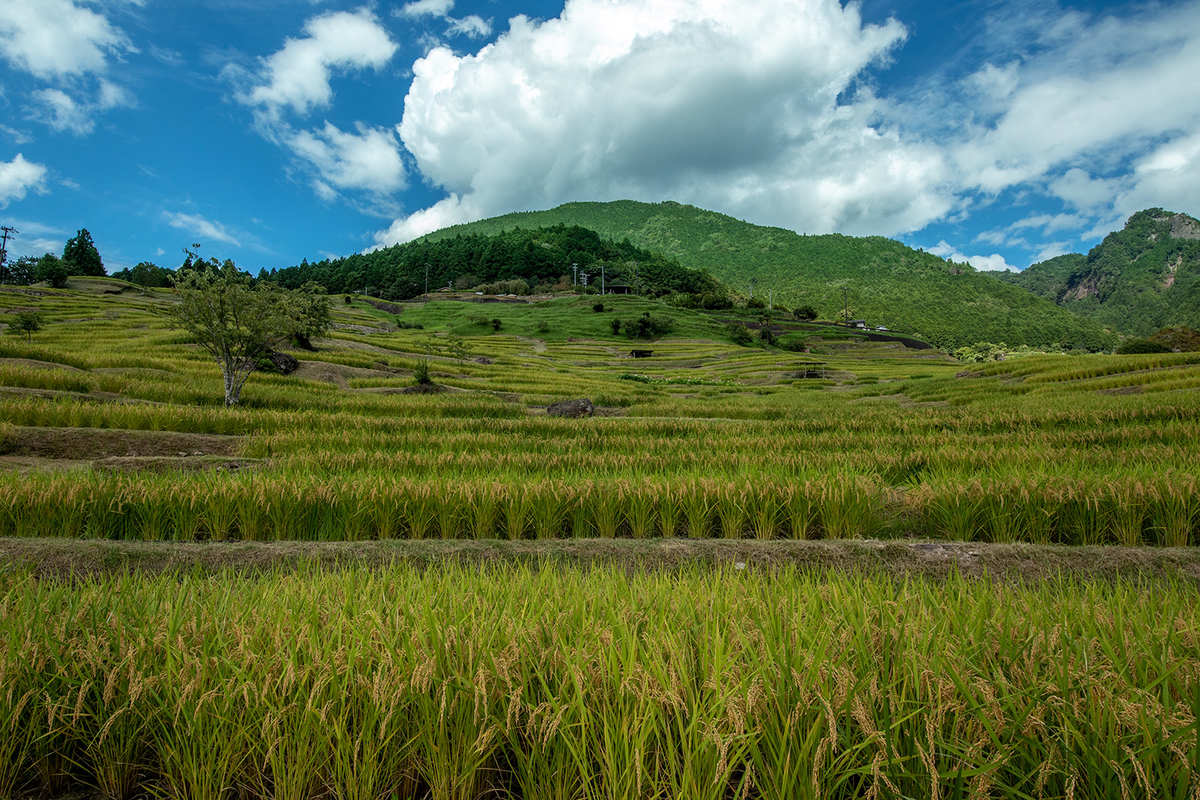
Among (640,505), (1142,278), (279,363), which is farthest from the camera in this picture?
(1142,278)

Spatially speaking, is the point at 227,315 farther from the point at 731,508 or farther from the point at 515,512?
the point at 731,508

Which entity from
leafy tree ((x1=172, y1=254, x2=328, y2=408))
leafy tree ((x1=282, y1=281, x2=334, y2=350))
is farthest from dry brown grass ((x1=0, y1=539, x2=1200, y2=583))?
leafy tree ((x1=282, y1=281, x2=334, y2=350))

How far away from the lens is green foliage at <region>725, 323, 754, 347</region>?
75188mm

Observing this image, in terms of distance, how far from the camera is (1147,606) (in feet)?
8.18

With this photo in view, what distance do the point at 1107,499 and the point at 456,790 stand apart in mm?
6604

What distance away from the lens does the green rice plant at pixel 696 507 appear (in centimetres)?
553

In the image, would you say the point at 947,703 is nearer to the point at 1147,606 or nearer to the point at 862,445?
the point at 1147,606

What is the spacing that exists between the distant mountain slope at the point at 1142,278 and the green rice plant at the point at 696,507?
142988 mm

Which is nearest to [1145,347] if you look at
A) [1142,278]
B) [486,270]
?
[486,270]

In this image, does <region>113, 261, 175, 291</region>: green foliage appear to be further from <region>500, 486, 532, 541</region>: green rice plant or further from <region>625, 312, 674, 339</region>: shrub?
<region>500, 486, 532, 541</region>: green rice plant

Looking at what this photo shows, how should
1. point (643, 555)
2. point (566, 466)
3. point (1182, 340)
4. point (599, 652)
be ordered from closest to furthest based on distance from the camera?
point (599, 652)
point (643, 555)
point (566, 466)
point (1182, 340)

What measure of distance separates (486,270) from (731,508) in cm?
12914

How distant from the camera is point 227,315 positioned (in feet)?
50.0

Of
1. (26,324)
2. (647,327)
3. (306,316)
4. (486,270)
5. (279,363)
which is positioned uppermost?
(486,270)
